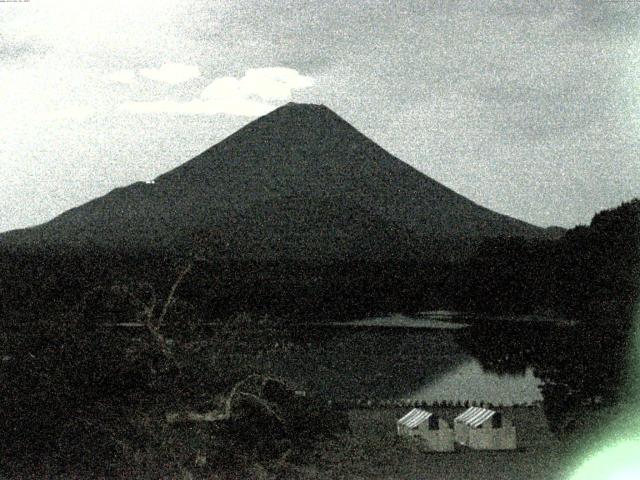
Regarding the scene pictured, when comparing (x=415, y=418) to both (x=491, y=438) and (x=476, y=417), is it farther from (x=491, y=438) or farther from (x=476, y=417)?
(x=491, y=438)

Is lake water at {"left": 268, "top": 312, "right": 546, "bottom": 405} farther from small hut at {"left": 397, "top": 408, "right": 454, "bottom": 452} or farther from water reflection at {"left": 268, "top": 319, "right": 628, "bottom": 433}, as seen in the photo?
small hut at {"left": 397, "top": 408, "right": 454, "bottom": 452}

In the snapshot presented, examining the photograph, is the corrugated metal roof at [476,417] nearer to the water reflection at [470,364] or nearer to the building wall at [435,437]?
the building wall at [435,437]

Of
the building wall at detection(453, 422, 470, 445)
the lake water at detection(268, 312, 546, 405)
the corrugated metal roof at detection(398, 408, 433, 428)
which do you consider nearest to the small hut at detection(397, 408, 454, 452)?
the corrugated metal roof at detection(398, 408, 433, 428)

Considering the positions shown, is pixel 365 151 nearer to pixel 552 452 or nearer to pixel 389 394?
pixel 389 394

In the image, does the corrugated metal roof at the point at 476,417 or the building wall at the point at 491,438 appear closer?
the building wall at the point at 491,438

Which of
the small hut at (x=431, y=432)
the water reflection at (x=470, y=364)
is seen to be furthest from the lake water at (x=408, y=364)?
the small hut at (x=431, y=432)

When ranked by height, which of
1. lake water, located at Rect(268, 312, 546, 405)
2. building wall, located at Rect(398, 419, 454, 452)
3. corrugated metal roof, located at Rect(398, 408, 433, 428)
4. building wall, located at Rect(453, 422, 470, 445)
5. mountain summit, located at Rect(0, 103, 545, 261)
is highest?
mountain summit, located at Rect(0, 103, 545, 261)

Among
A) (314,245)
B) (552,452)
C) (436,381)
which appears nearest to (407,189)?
(314,245)
